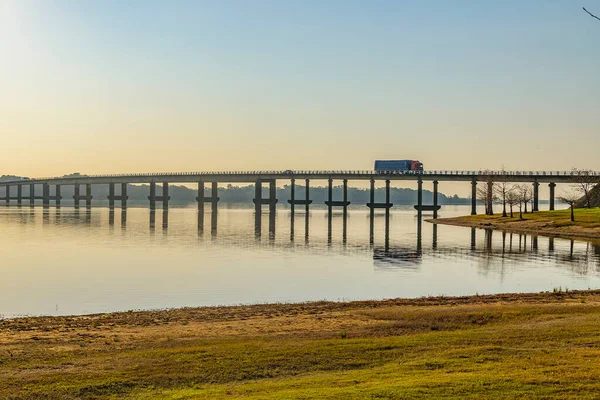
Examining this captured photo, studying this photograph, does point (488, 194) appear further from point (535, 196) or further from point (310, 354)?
point (310, 354)

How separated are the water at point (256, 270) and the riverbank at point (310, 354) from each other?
8609mm

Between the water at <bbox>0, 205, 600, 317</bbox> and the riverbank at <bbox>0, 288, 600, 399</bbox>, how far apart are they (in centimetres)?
861

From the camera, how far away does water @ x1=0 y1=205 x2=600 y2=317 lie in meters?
38.4

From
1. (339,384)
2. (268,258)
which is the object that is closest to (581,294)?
(339,384)

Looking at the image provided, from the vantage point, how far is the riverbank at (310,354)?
50.2 feet

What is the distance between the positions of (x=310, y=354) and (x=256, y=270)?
33.7 meters

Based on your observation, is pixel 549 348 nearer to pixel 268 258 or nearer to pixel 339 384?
pixel 339 384

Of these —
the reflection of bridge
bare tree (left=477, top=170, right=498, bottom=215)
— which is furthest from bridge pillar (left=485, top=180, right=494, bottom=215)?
the reflection of bridge

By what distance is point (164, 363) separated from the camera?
1866 cm

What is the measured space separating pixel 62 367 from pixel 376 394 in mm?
9000

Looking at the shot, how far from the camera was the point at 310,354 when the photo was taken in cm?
1955

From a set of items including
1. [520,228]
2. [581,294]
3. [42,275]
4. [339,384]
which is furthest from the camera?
[520,228]

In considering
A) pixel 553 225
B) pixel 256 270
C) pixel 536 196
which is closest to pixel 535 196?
pixel 536 196

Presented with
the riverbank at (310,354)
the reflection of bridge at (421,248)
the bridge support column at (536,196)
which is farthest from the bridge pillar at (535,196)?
the riverbank at (310,354)
